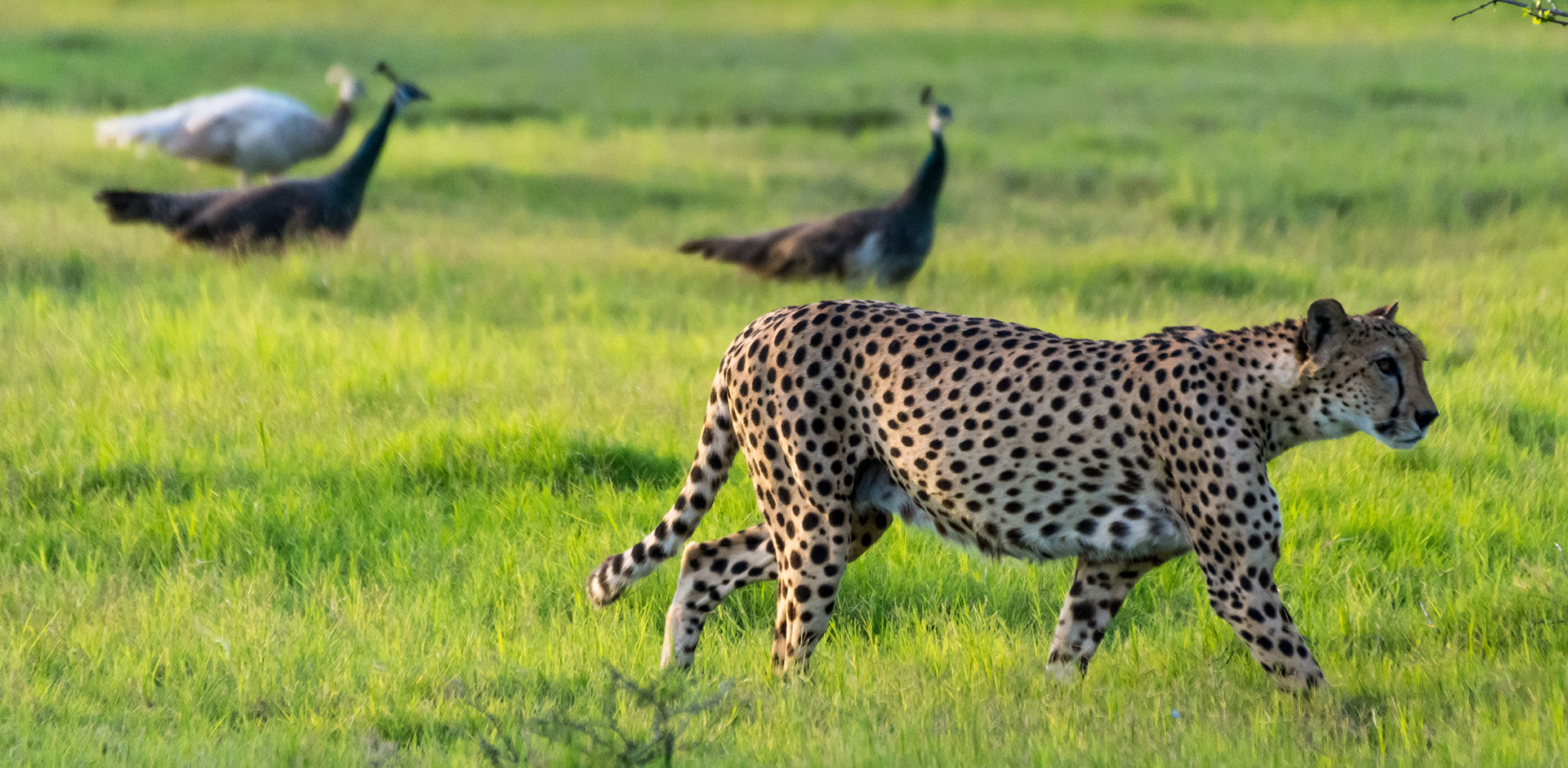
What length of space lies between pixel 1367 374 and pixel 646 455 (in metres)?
3.59

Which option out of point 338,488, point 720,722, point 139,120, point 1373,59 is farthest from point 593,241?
point 1373,59

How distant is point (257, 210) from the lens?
38.7 feet

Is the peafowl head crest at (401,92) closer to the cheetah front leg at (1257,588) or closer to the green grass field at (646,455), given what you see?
the green grass field at (646,455)

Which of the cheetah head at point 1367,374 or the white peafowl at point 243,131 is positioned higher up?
the cheetah head at point 1367,374

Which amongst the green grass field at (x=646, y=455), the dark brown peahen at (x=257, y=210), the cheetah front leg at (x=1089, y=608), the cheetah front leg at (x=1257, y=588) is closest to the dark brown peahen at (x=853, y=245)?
the green grass field at (x=646, y=455)

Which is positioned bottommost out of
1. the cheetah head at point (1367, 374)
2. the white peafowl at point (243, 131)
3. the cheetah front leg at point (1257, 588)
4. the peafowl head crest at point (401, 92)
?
the white peafowl at point (243, 131)

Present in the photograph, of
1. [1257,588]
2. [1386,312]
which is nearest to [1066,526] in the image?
[1257,588]

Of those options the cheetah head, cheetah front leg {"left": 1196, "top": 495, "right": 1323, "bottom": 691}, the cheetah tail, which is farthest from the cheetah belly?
the cheetah tail

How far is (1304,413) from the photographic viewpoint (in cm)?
455

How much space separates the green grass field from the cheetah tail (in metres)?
0.22

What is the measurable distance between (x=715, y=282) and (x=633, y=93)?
1167 centimetres

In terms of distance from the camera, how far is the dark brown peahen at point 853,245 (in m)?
12.2

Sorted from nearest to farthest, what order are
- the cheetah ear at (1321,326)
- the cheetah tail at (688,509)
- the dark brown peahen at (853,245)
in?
the cheetah ear at (1321,326) < the cheetah tail at (688,509) < the dark brown peahen at (853,245)

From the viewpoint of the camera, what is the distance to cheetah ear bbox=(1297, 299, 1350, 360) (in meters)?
4.38
